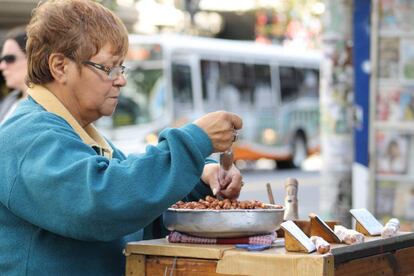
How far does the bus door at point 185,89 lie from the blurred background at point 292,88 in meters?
0.03

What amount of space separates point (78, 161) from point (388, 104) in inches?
220

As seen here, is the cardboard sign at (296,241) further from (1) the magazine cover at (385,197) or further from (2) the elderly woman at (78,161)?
(1) the magazine cover at (385,197)

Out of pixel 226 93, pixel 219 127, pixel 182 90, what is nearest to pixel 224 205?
pixel 219 127

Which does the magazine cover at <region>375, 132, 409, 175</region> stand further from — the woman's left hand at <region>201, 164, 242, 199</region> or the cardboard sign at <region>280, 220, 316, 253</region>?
the cardboard sign at <region>280, 220, 316, 253</region>

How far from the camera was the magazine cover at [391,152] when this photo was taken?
311 inches

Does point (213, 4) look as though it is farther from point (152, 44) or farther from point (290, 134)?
point (152, 44)

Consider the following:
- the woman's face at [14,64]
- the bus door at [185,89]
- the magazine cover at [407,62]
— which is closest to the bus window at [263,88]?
the bus door at [185,89]

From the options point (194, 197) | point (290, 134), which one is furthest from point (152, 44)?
point (194, 197)

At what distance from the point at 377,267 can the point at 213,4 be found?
31144 mm

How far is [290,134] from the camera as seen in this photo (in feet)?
90.2

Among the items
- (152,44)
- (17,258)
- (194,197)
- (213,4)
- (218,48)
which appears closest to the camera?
(17,258)

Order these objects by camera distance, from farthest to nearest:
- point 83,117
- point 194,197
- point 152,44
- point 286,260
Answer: point 152,44, point 194,197, point 83,117, point 286,260

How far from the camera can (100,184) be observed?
2559 millimetres

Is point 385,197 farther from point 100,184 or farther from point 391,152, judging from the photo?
point 100,184
